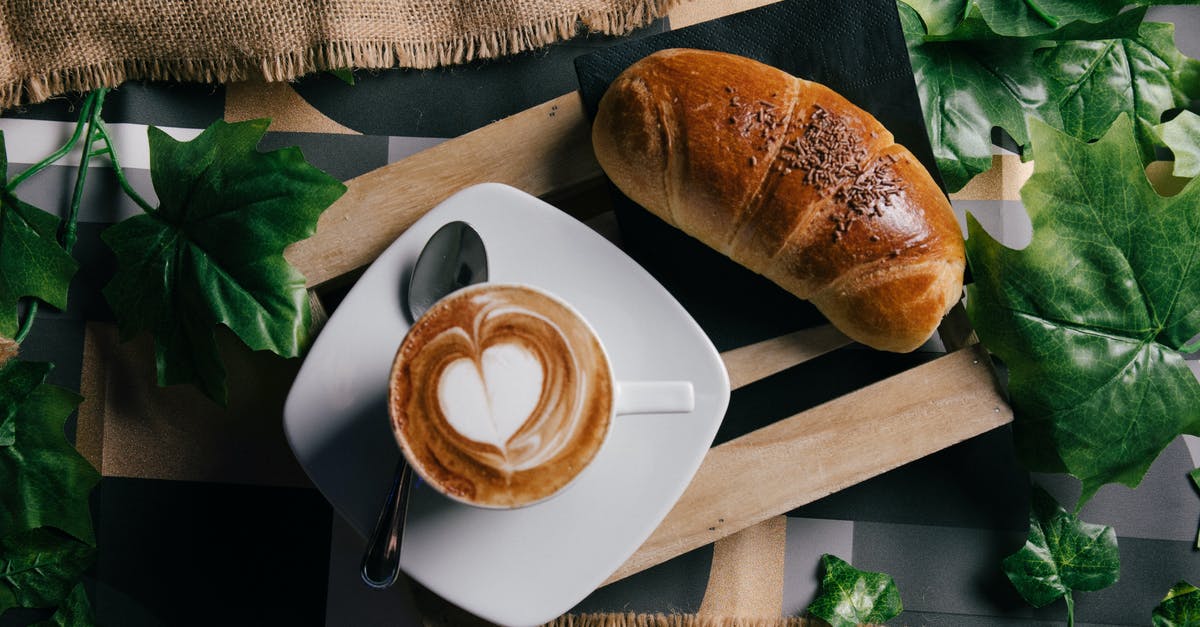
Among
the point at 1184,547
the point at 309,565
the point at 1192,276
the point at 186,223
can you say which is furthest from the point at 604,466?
the point at 1184,547

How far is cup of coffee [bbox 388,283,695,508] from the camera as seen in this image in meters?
0.77

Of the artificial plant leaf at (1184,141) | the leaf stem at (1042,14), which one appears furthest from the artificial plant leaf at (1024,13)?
the artificial plant leaf at (1184,141)

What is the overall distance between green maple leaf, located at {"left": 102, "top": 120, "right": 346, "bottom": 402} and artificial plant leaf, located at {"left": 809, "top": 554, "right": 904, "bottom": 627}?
2.12 feet

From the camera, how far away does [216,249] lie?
2.92 feet

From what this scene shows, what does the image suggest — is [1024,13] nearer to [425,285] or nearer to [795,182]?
[795,182]

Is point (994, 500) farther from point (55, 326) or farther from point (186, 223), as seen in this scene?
point (55, 326)

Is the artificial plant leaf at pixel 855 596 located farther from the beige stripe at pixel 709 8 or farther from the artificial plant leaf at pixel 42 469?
the artificial plant leaf at pixel 42 469

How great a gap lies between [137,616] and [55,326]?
34 centimetres

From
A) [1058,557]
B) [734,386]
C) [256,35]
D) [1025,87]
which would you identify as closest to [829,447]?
[734,386]

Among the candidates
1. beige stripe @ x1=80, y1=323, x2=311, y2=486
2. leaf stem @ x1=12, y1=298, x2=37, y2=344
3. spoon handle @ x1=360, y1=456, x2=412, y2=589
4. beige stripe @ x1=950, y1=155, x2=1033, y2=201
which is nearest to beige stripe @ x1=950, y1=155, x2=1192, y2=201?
beige stripe @ x1=950, y1=155, x2=1033, y2=201

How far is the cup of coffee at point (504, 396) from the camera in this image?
0.77m

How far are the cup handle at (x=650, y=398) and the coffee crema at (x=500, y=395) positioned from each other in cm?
2

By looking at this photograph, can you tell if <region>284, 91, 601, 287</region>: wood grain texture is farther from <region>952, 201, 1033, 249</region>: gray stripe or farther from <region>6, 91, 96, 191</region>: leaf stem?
<region>952, 201, 1033, 249</region>: gray stripe

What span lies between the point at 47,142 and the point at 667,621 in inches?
35.7
